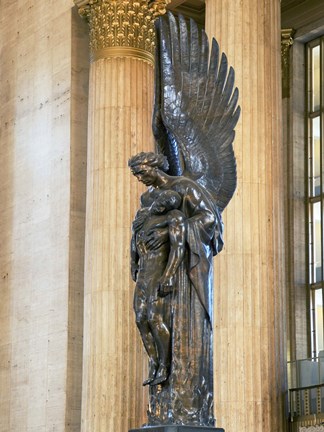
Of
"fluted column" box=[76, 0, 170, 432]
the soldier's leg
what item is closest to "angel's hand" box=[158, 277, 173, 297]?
the soldier's leg

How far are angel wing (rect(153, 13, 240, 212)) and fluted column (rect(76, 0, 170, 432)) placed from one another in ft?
31.8

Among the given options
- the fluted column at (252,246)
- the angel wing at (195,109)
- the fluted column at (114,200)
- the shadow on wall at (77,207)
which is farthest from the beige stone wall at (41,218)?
the angel wing at (195,109)

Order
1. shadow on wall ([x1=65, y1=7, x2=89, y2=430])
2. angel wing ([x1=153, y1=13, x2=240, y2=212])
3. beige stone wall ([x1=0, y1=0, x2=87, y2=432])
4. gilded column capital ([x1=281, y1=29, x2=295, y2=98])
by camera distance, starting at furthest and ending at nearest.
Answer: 1. gilded column capital ([x1=281, y1=29, x2=295, y2=98])
2. beige stone wall ([x1=0, y1=0, x2=87, y2=432])
3. shadow on wall ([x1=65, y1=7, x2=89, y2=430])
4. angel wing ([x1=153, y1=13, x2=240, y2=212])

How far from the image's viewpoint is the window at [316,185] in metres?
25.8

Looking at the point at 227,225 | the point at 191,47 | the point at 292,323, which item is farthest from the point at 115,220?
the point at 191,47

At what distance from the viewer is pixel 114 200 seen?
765 inches

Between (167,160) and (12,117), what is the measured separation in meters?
13.8

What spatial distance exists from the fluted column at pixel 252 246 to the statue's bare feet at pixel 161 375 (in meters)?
7.56

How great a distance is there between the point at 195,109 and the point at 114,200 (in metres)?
10.1

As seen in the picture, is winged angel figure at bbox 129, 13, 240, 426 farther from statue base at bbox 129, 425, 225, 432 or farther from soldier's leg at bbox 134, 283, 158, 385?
statue base at bbox 129, 425, 225, 432

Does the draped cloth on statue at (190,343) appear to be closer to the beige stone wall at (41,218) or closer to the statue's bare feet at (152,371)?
the statue's bare feet at (152,371)

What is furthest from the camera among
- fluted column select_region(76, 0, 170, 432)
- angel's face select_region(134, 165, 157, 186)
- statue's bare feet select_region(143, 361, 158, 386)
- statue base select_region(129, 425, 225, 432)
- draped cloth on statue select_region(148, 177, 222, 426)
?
fluted column select_region(76, 0, 170, 432)

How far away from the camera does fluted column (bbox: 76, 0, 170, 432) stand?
736 inches

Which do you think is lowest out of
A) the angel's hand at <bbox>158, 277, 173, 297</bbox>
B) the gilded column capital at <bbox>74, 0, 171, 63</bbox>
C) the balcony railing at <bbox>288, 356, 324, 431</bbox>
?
the balcony railing at <bbox>288, 356, 324, 431</bbox>
